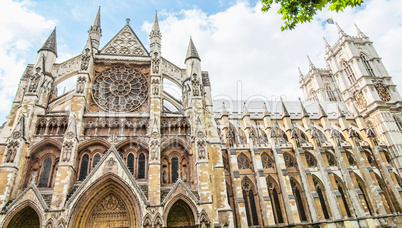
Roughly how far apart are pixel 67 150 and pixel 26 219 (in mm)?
3962

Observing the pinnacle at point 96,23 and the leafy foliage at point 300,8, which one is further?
the pinnacle at point 96,23

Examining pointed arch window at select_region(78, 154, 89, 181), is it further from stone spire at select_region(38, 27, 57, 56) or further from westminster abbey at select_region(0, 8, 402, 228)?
stone spire at select_region(38, 27, 57, 56)

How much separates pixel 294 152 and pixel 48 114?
22.6m

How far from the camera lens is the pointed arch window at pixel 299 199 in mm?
22312

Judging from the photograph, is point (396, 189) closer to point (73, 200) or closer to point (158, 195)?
point (158, 195)

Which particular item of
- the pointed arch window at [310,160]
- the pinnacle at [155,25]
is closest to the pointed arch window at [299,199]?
the pointed arch window at [310,160]

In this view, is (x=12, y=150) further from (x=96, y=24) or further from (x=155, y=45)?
(x=96, y=24)

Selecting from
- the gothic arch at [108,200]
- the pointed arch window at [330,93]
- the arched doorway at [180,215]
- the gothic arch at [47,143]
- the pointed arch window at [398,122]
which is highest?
the pointed arch window at [330,93]

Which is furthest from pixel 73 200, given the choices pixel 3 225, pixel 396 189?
pixel 396 189

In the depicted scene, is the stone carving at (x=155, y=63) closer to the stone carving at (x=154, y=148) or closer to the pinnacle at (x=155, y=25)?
the pinnacle at (x=155, y=25)

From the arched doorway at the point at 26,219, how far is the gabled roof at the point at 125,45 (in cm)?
1178

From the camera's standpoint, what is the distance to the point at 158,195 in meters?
12.9

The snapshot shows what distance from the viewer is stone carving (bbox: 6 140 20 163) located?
12.9 metres

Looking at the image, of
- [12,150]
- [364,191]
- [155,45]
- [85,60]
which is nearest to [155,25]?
[155,45]
